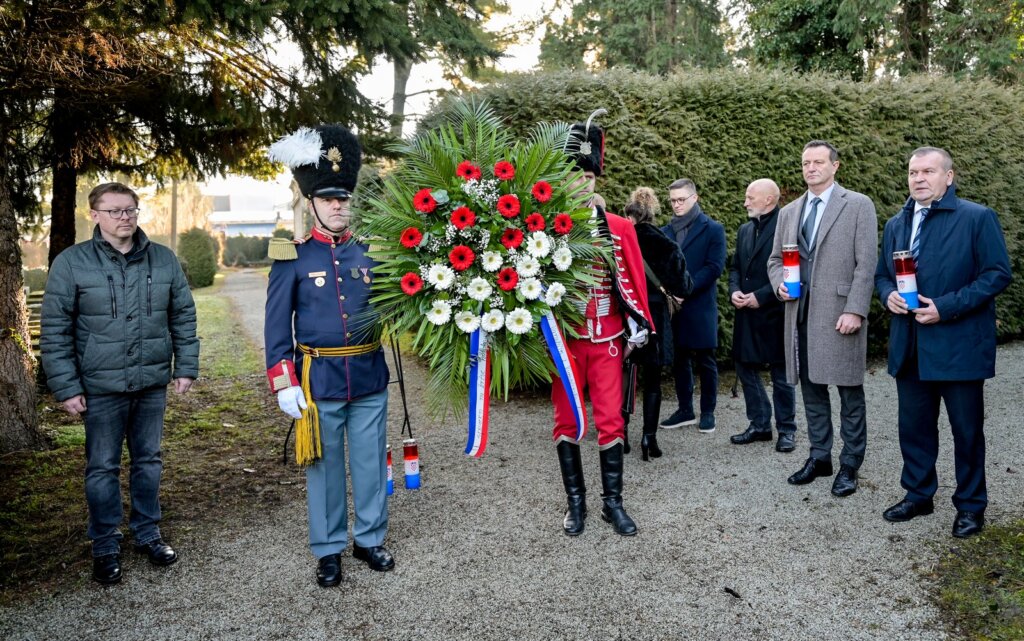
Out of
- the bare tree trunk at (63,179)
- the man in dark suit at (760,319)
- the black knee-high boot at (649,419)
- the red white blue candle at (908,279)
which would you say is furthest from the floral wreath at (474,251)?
the bare tree trunk at (63,179)

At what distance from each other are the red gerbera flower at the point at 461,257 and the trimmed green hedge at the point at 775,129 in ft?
12.4

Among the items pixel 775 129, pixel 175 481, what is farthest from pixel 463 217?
pixel 775 129

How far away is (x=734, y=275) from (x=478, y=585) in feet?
10.9

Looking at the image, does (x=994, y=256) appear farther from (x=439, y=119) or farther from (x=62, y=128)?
(x=62, y=128)

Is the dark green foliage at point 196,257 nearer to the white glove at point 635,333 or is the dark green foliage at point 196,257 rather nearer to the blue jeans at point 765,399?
the blue jeans at point 765,399

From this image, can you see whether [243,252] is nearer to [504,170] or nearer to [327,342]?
[327,342]

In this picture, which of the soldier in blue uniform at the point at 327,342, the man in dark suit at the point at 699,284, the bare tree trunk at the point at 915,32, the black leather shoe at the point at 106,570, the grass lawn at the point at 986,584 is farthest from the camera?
the bare tree trunk at the point at 915,32

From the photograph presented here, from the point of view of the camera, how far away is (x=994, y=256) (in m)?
3.90

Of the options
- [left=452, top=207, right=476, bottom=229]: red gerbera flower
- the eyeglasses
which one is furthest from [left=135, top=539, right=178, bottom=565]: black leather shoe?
[left=452, top=207, right=476, bottom=229]: red gerbera flower

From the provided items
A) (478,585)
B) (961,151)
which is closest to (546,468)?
(478,585)

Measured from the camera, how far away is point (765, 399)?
19.4 ft

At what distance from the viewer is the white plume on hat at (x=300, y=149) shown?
3.56 m

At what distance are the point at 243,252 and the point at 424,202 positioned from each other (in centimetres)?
3697

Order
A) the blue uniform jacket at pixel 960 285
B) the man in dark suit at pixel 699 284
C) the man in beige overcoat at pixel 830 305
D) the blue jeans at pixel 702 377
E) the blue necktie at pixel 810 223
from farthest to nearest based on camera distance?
the blue jeans at pixel 702 377
the man in dark suit at pixel 699 284
the blue necktie at pixel 810 223
the man in beige overcoat at pixel 830 305
the blue uniform jacket at pixel 960 285
